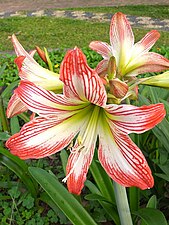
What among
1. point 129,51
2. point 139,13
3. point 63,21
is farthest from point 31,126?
point 139,13

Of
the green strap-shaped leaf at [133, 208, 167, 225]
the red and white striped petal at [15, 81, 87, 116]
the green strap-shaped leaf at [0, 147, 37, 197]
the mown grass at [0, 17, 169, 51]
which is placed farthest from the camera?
the mown grass at [0, 17, 169, 51]

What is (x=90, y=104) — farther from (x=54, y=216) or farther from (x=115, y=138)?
(x=54, y=216)

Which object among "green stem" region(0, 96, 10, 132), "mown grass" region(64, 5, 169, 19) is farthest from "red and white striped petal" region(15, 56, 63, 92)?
"mown grass" region(64, 5, 169, 19)

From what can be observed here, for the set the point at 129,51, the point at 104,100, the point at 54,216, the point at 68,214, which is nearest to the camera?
the point at 104,100

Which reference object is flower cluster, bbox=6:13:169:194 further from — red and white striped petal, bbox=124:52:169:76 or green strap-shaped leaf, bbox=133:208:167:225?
green strap-shaped leaf, bbox=133:208:167:225

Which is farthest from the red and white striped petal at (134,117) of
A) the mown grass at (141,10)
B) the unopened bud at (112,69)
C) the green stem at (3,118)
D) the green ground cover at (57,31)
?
the mown grass at (141,10)

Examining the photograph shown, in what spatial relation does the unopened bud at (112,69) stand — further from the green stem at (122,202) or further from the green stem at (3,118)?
the green stem at (3,118)
